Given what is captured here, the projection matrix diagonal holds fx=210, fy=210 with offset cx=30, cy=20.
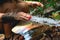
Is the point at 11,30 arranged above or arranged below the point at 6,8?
below

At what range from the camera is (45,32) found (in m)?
1.08

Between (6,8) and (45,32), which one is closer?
(45,32)

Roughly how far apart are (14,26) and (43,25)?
0.17m

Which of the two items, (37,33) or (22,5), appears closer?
(37,33)

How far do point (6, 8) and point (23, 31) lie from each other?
0.64ft

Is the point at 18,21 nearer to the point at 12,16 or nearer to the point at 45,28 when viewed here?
the point at 12,16

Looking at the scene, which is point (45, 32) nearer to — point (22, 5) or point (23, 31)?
point (23, 31)

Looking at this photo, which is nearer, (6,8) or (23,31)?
(23,31)

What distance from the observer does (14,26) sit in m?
1.17

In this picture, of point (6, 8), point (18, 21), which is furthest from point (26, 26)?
point (6, 8)

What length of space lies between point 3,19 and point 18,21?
0.27 feet

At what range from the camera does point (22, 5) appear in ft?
4.21

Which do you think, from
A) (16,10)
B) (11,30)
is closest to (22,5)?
(16,10)

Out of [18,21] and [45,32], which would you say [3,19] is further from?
[45,32]
